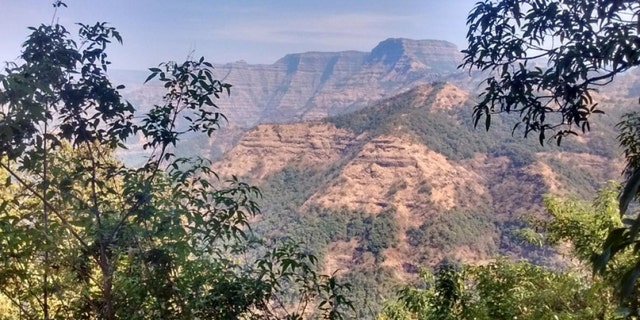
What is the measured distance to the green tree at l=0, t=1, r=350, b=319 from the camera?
7.84 ft

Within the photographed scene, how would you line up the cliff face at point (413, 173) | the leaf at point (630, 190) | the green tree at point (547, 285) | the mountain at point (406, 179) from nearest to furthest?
the leaf at point (630, 190) → the green tree at point (547, 285) → the mountain at point (406, 179) → the cliff face at point (413, 173)

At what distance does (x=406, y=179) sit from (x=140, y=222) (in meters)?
83.9

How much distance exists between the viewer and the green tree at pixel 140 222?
2389 millimetres

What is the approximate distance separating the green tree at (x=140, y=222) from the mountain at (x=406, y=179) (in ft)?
163

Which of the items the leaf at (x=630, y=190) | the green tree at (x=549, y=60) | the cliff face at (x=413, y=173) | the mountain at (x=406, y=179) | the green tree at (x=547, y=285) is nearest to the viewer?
the leaf at (x=630, y=190)

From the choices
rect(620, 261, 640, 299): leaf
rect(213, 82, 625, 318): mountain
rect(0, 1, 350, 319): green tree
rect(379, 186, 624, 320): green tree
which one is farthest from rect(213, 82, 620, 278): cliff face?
rect(620, 261, 640, 299): leaf

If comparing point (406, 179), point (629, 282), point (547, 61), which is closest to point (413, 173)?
point (406, 179)

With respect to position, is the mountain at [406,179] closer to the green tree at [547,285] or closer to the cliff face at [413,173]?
the cliff face at [413,173]

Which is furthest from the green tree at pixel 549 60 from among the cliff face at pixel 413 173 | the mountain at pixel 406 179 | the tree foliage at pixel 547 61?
the cliff face at pixel 413 173

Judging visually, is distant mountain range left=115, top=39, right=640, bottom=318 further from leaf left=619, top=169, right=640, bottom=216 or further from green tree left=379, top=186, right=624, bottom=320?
leaf left=619, top=169, right=640, bottom=216

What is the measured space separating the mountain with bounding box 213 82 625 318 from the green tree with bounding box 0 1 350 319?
163 feet

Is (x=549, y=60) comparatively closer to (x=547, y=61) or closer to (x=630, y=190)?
(x=547, y=61)

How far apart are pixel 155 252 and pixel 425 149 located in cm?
8949

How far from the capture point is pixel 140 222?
2539 millimetres
